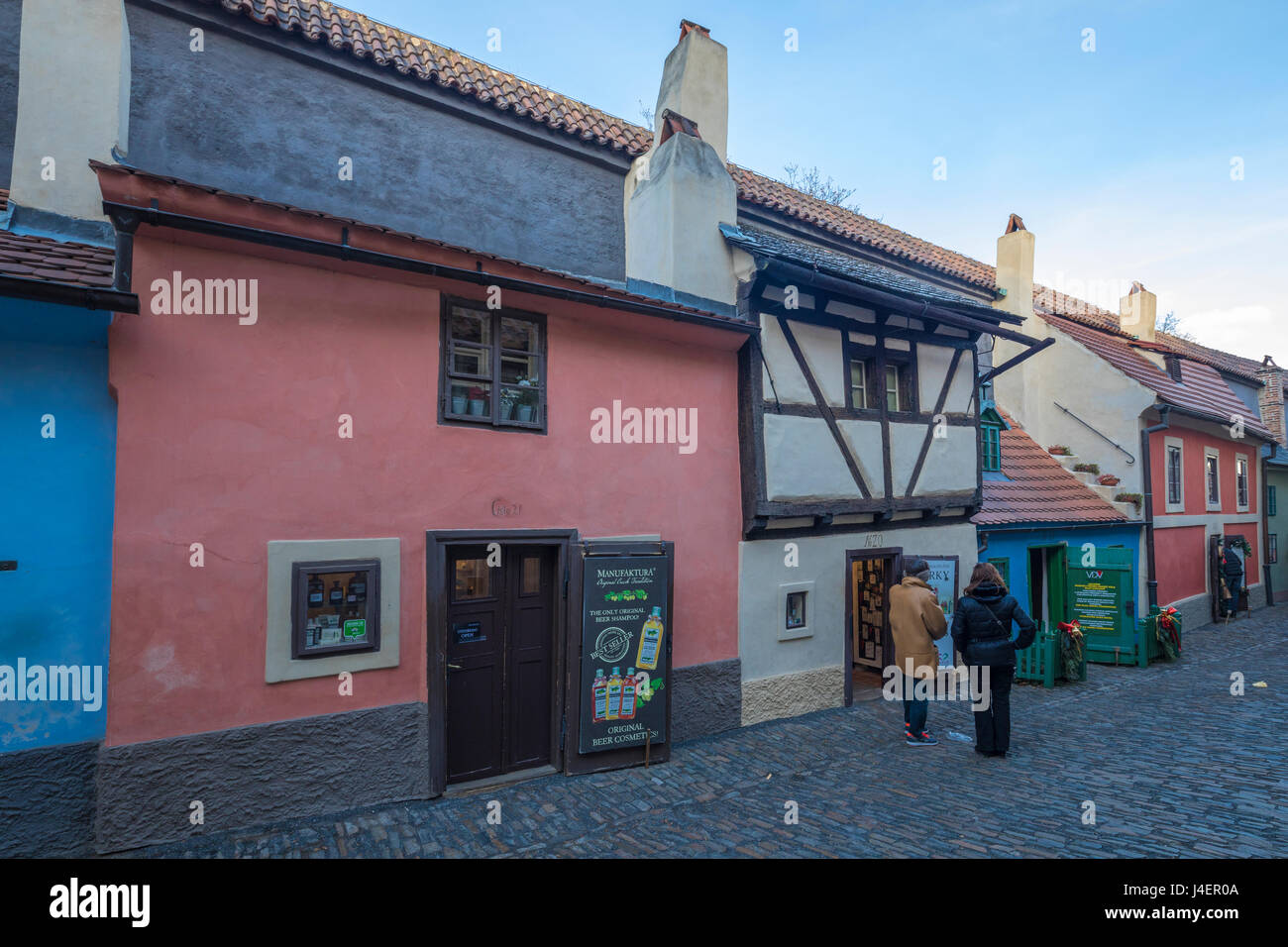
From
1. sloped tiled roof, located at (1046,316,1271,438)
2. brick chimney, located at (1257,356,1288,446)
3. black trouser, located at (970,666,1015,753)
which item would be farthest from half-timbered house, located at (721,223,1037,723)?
brick chimney, located at (1257,356,1288,446)

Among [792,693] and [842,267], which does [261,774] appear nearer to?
[792,693]

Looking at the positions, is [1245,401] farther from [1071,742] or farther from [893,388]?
[1071,742]

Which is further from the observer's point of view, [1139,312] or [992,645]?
[1139,312]

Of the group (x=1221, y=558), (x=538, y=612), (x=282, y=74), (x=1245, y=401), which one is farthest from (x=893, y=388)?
(x=1245, y=401)

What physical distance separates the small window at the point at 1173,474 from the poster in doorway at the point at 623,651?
47.2 ft

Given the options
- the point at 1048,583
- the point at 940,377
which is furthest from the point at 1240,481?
the point at 940,377

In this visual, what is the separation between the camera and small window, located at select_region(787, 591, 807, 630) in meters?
8.99

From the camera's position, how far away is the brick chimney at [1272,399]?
73.2 ft

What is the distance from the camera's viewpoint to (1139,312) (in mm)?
18641

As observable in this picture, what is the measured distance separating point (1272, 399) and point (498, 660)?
2710 cm

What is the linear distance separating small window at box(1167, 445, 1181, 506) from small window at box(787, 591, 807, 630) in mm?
11721

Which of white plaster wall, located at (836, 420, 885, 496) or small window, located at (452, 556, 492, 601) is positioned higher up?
white plaster wall, located at (836, 420, 885, 496)

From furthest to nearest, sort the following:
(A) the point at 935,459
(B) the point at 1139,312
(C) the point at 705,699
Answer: (B) the point at 1139,312, (A) the point at 935,459, (C) the point at 705,699

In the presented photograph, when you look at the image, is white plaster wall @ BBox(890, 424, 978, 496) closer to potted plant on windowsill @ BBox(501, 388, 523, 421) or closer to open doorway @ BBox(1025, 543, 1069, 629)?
open doorway @ BBox(1025, 543, 1069, 629)
